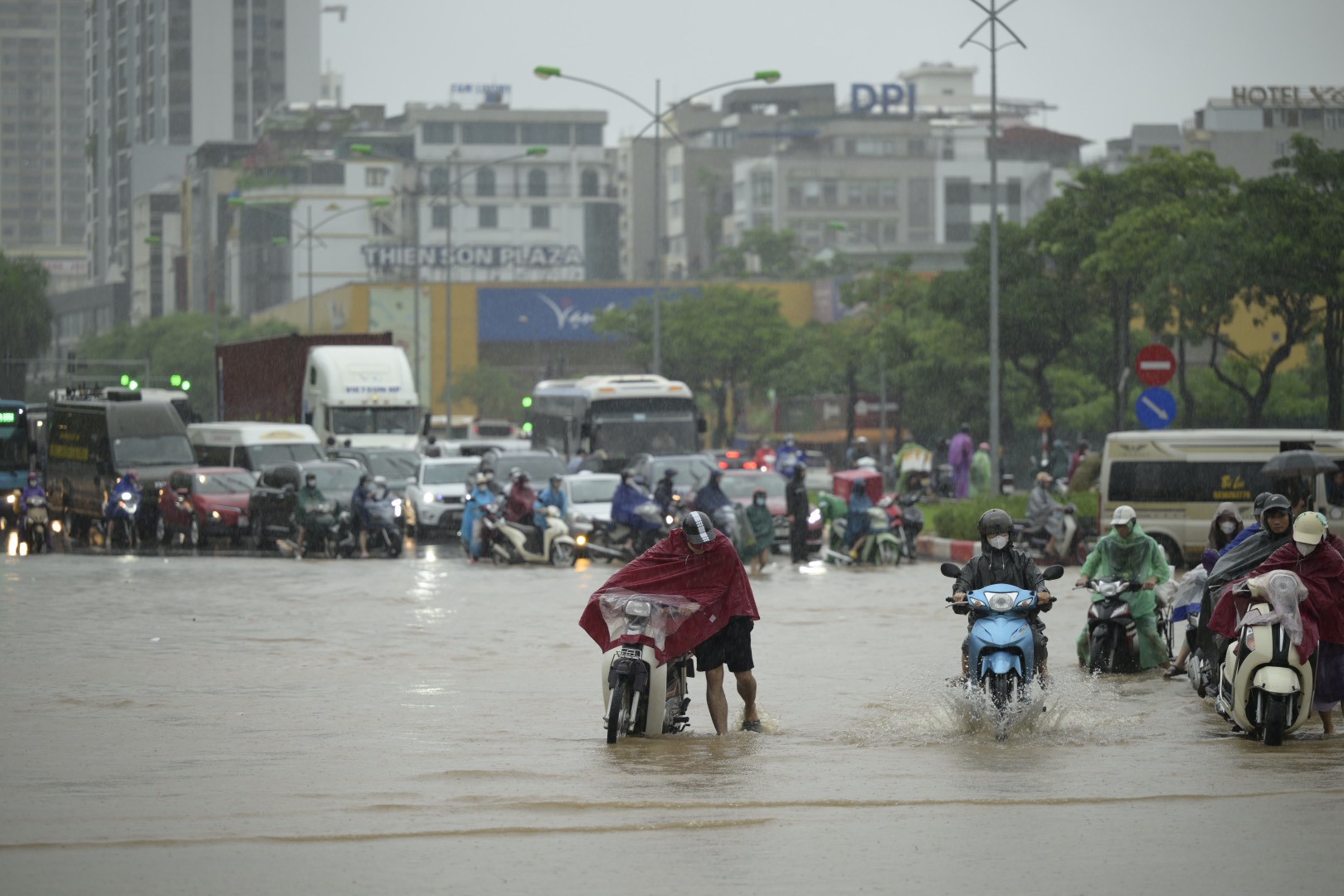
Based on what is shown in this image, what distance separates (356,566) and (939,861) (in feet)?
71.8

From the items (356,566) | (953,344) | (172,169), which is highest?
(172,169)

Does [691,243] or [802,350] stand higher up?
[691,243]

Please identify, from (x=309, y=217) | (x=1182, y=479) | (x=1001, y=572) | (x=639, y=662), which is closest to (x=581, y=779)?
(x=639, y=662)

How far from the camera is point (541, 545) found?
96.3ft

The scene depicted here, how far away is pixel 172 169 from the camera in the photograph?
7195 inches

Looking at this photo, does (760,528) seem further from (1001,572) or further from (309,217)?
(309,217)

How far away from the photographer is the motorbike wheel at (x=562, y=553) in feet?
95.5

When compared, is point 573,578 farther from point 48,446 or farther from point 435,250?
point 435,250

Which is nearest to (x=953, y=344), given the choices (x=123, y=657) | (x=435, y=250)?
(x=123, y=657)

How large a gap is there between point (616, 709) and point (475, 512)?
19152 millimetres

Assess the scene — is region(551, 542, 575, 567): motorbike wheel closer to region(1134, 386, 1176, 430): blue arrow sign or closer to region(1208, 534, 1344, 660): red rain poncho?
region(1134, 386, 1176, 430): blue arrow sign

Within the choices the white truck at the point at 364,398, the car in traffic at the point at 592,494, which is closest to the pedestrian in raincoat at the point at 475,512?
the car in traffic at the point at 592,494

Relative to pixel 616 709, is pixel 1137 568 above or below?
above

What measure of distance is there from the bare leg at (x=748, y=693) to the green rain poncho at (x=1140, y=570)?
12.0ft
